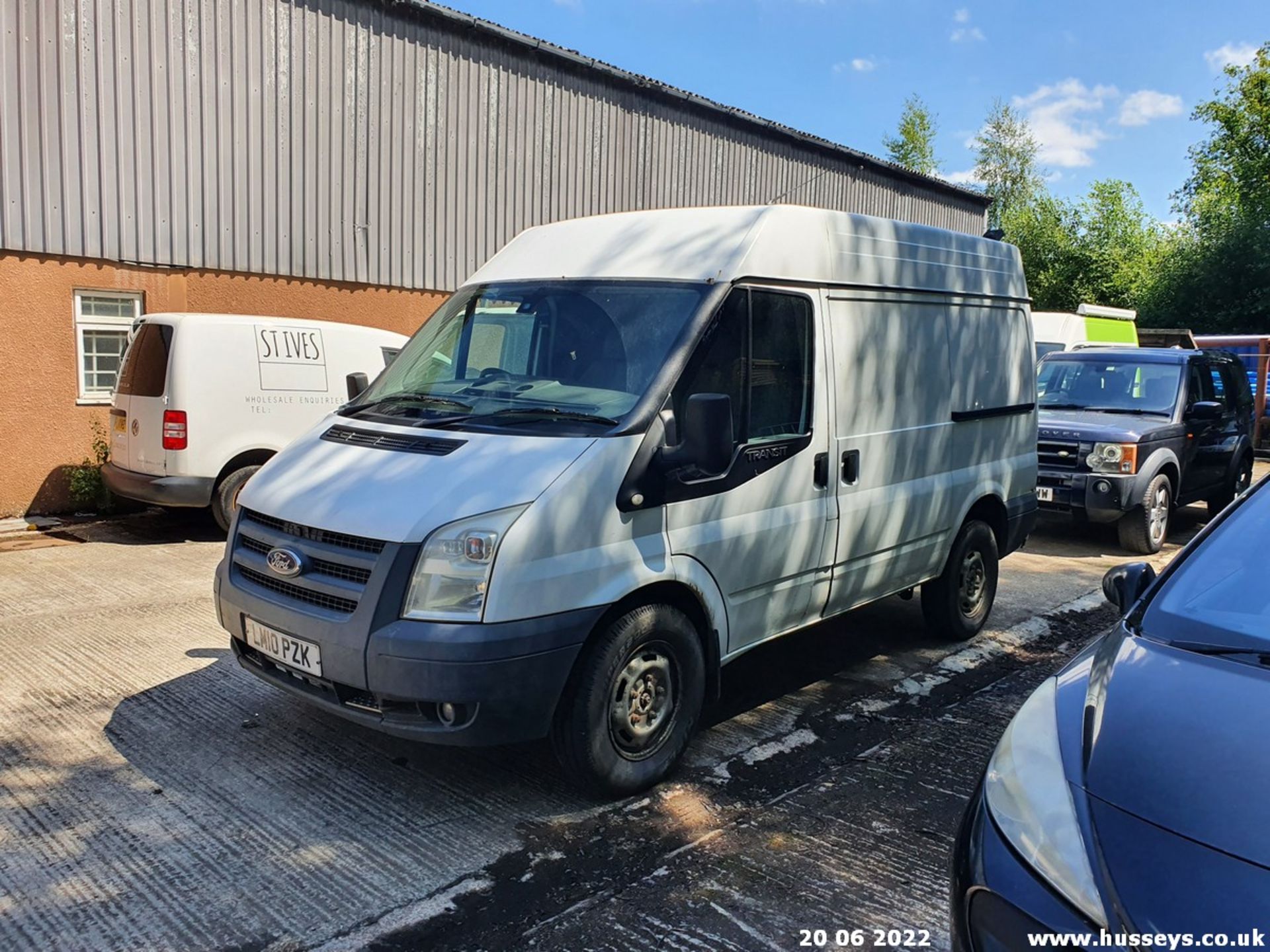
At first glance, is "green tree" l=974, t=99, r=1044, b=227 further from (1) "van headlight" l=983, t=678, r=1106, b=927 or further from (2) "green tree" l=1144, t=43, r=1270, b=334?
(1) "van headlight" l=983, t=678, r=1106, b=927

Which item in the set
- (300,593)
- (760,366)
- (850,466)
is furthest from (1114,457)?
(300,593)

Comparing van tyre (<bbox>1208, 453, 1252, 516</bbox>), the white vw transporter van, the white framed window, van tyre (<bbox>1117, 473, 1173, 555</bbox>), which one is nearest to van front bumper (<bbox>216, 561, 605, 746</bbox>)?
the white vw transporter van

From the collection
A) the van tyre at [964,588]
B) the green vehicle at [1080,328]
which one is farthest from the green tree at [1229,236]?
the van tyre at [964,588]

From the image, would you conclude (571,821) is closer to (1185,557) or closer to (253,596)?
(253,596)

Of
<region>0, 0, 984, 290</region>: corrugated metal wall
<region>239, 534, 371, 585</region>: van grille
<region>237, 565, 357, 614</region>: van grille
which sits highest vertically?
<region>0, 0, 984, 290</region>: corrugated metal wall

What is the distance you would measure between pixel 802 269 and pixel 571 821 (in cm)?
269

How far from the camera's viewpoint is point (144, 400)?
881 centimetres

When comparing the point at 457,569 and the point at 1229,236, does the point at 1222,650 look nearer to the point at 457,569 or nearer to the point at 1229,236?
the point at 457,569

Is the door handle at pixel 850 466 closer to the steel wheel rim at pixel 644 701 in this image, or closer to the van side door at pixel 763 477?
the van side door at pixel 763 477

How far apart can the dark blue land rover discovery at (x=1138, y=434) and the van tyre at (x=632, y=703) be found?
540 cm

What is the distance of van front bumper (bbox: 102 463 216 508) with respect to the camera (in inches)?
340

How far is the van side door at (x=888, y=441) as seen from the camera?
4.91m

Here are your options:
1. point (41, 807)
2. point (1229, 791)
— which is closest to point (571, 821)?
point (41, 807)

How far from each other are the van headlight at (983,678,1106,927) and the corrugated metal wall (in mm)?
10489
